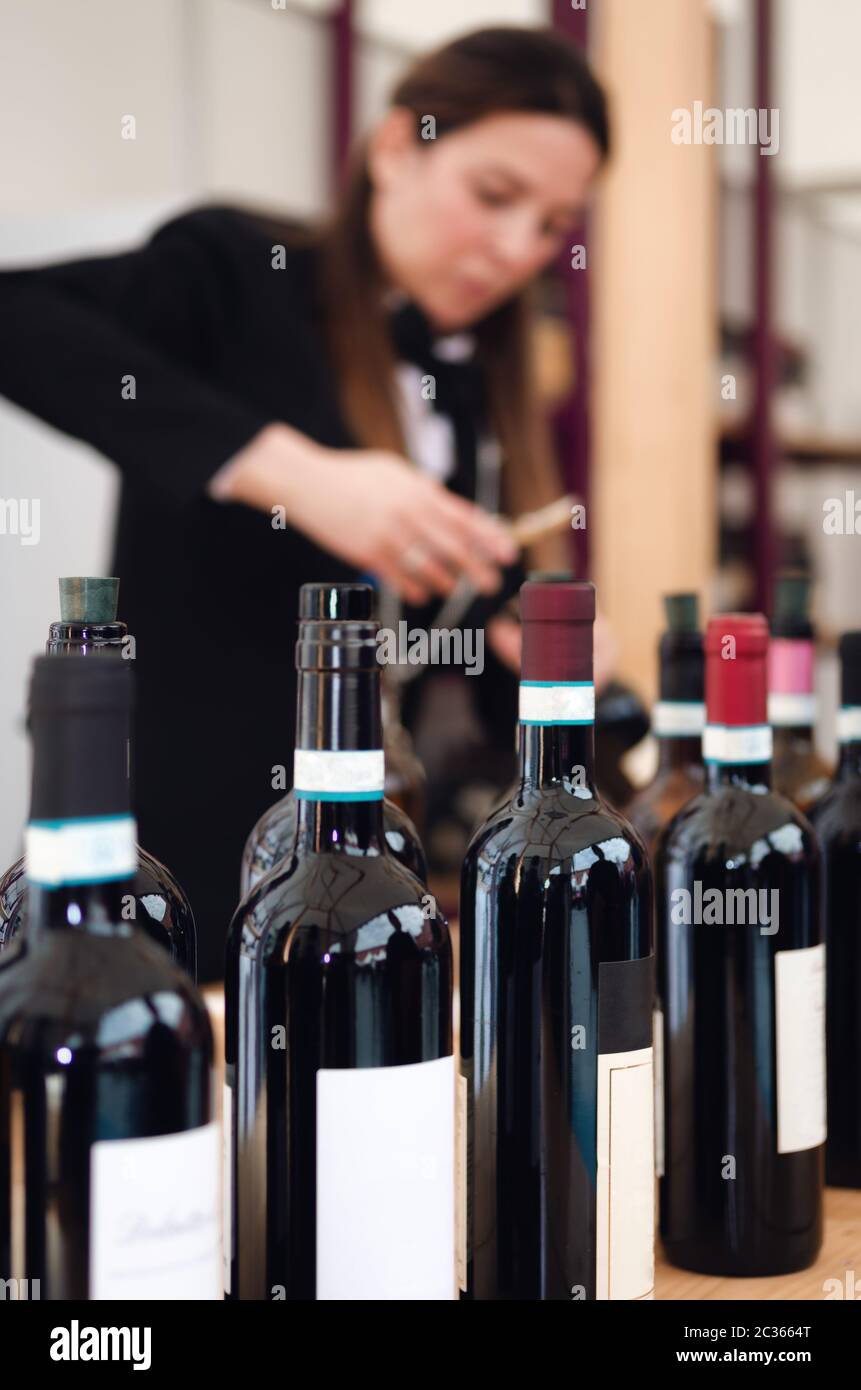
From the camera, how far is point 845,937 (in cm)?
92

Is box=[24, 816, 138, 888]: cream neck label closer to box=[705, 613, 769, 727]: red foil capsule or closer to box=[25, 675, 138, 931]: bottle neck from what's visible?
box=[25, 675, 138, 931]: bottle neck

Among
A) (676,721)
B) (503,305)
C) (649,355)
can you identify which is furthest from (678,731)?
(649,355)

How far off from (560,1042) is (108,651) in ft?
0.93

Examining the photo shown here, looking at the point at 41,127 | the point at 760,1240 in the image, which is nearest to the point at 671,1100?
the point at 760,1240

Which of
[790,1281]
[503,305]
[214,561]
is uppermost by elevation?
[503,305]

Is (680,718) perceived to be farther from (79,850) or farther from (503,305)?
(503,305)

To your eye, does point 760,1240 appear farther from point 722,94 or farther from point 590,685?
point 722,94

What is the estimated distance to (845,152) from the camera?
3.50 metres

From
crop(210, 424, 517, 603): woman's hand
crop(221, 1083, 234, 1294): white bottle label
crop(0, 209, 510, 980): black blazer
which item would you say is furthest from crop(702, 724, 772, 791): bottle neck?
crop(0, 209, 510, 980): black blazer

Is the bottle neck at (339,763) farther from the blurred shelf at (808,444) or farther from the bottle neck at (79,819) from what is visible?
the blurred shelf at (808,444)

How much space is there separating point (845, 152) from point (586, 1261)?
342 cm

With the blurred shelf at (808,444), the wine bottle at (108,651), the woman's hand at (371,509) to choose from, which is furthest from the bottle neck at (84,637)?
the blurred shelf at (808,444)

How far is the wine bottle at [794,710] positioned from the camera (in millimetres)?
1004

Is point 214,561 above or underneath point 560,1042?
above
